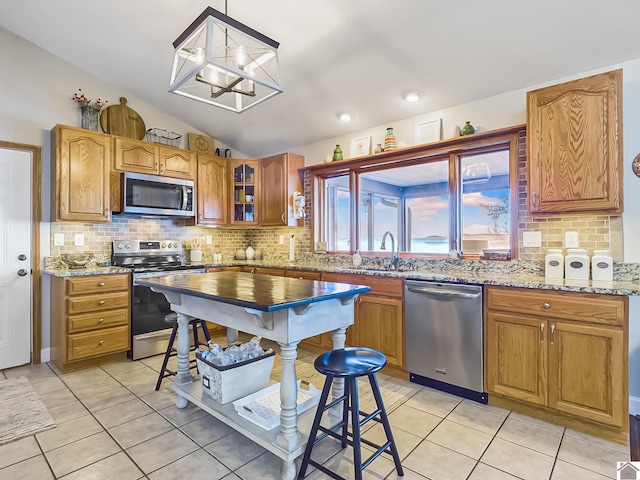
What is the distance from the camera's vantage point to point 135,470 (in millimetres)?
1812

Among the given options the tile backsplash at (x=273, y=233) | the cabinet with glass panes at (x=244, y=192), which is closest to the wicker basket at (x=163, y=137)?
the cabinet with glass panes at (x=244, y=192)

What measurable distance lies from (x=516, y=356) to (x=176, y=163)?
3930 millimetres

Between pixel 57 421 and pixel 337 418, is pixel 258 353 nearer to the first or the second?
pixel 337 418

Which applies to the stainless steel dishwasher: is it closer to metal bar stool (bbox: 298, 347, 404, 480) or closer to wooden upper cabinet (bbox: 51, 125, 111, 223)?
metal bar stool (bbox: 298, 347, 404, 480)

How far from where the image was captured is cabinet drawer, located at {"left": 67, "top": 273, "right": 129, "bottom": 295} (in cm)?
311

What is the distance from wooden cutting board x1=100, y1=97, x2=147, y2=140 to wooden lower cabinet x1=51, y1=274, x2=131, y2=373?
1687 mm

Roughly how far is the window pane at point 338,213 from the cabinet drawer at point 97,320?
2382mm

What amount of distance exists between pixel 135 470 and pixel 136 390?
1088mm

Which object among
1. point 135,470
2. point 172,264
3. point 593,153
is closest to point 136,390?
point 135,470

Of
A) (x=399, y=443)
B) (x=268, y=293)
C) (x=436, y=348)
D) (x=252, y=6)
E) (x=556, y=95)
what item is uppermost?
(x=252, y=6)

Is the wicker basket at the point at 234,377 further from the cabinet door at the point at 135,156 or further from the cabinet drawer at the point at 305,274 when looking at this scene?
the cabinet door at the point at 135,156

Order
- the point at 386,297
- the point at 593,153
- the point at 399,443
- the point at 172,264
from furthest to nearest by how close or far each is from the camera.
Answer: the point at 172,264 < the point at 386,297 < the point at 593,153 < the point at 399,443

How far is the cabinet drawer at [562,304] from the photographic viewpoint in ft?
6.61

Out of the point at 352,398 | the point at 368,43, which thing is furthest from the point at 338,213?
the point at 352,398
